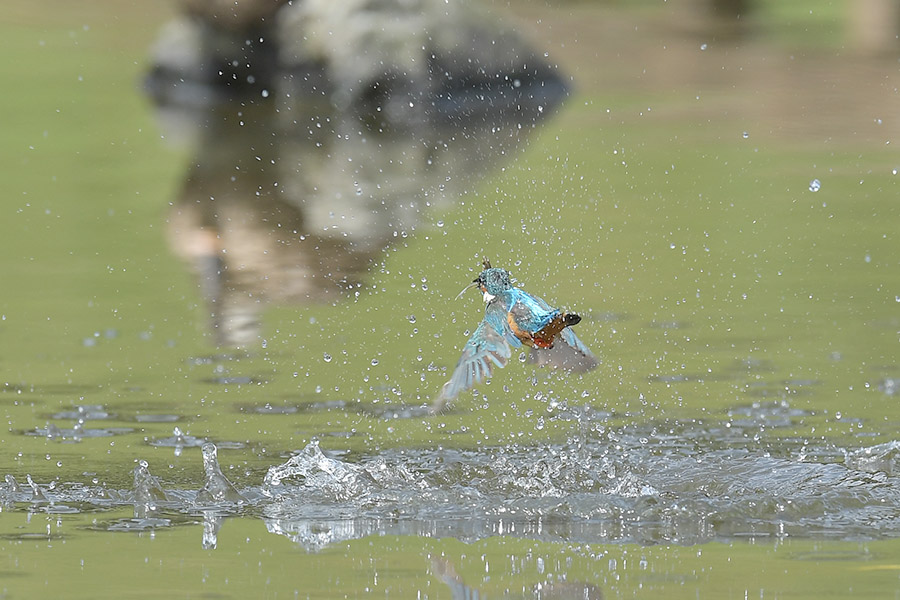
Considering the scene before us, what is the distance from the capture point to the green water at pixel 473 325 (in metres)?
4.48

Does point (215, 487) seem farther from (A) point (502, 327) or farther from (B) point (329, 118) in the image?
(B) point (329, 118)

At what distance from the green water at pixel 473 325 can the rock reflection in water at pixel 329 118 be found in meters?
0.32

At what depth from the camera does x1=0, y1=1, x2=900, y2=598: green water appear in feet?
14.7

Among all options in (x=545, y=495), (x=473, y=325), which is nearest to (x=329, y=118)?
(x=473, y=325)

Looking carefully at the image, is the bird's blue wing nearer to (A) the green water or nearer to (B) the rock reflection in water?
(A) the green water

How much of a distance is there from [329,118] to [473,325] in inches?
303

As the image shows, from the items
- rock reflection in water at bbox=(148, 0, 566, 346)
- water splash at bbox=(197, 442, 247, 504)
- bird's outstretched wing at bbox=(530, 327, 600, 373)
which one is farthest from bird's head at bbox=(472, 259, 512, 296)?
rock reflection in water at bbox=(148, 0, 566, 346)

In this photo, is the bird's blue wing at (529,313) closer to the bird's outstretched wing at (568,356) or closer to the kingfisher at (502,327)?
the kingfisher at (502,327)

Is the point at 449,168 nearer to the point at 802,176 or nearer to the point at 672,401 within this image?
the point at 802,176

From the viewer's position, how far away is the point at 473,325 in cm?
774

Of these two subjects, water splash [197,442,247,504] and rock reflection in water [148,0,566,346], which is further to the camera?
rock reflection in water [148,0,566,346]

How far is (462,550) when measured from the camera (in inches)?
182

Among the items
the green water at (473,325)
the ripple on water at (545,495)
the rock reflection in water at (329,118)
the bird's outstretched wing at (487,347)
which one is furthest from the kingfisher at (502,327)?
the rock reflection in water at (329,118)

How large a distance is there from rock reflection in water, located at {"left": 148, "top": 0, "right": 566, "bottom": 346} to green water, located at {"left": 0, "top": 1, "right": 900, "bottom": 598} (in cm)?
32
